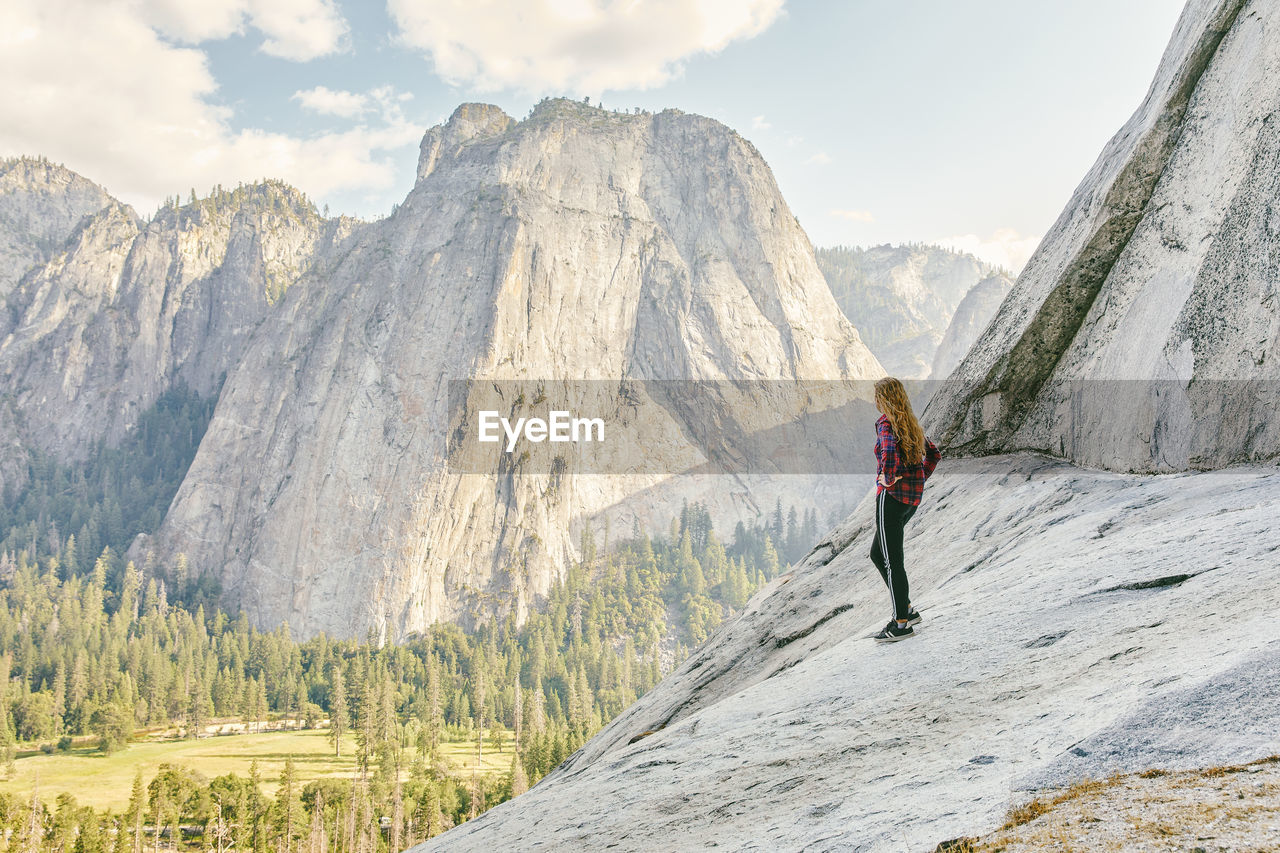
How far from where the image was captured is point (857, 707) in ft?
25.3

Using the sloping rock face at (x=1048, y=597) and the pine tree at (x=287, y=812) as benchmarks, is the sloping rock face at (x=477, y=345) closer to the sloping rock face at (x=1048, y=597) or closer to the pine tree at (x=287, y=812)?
the pine tree at (x=287, y=812)

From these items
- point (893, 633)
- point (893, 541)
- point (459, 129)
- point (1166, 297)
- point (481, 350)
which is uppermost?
point (459, 129)

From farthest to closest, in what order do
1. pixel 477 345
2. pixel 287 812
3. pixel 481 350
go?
pixel 477 345
pixel 481 350
pixel 287 812

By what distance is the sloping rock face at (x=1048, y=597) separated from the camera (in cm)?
562

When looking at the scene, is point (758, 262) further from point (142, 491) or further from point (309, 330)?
point (142, 491)

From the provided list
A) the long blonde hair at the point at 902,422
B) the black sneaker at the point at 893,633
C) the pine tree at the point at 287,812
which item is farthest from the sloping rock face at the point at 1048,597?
the pine tree at the point at 287,812

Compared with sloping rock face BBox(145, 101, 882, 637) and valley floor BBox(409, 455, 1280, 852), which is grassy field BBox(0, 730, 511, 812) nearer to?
sloping rock face BBox(145, 101, 882, 637)

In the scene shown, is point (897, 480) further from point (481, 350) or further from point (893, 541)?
point (481, 350)

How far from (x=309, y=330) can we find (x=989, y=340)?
161 meters

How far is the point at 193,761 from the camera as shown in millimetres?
78625

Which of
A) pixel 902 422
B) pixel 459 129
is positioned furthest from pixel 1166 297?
pixel 459 129

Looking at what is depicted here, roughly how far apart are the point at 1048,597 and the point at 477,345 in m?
134

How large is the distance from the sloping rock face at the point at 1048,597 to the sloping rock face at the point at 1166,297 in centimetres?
4

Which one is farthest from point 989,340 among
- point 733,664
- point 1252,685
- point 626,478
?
point 626,478
